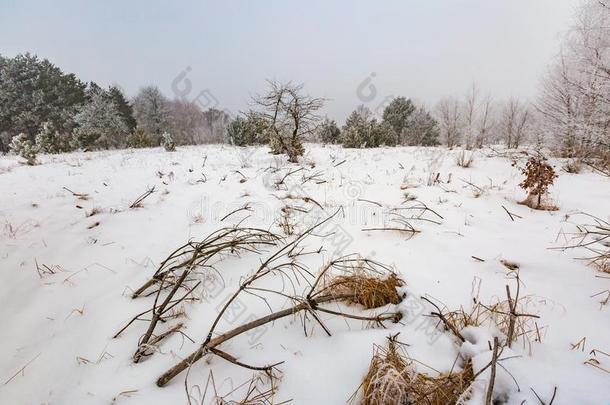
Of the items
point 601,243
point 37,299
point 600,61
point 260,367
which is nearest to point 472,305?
point 260,367

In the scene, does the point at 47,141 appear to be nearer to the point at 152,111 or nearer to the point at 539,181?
the point at 152,111

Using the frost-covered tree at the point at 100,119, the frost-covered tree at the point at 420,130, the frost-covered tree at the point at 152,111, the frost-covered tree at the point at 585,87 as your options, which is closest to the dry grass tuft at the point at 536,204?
the frost-covered tree at the point at 585,87

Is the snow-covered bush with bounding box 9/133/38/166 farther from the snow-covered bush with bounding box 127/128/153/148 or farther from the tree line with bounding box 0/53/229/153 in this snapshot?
the tree line with bounding box 0/53/229/153

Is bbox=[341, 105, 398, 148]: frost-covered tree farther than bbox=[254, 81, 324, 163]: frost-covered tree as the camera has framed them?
Yes

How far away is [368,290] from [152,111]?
36.1m

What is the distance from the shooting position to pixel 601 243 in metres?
2.06

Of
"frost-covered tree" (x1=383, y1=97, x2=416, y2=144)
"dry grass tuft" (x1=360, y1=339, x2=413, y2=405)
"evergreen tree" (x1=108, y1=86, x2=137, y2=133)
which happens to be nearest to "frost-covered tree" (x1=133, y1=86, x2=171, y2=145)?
"evergreen tree" (x1=108, y1=86, x2=137, y2=133)

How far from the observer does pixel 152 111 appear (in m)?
30.8

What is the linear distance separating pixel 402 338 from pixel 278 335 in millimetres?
619

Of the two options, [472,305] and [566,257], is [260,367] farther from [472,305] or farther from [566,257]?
[566,257]

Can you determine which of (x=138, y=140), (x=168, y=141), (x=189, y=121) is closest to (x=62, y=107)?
(x=189, y=121)

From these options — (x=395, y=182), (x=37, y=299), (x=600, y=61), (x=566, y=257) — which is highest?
(x=600, y=61)

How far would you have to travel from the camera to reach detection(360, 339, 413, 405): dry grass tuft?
988 millimetres

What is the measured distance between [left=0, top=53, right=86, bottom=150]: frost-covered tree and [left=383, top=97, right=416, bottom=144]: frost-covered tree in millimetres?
32281
